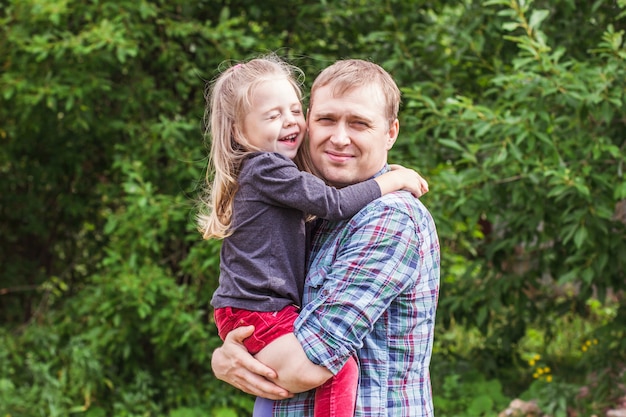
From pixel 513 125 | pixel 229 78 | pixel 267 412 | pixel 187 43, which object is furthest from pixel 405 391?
pixel 187 43

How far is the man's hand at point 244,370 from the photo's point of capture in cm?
212

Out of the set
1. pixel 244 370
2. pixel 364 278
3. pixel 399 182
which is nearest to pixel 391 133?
pixel 399 182

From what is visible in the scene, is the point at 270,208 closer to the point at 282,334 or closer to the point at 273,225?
the point at 273,225

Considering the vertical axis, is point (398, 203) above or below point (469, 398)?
above

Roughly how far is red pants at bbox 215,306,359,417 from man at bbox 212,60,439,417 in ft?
0.10

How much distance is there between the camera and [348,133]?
7.26ft

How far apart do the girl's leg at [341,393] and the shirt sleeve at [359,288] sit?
5cm

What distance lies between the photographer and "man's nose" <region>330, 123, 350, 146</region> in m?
2.20

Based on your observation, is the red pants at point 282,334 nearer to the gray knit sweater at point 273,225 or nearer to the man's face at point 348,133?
the gray knit sweater at point 273,225

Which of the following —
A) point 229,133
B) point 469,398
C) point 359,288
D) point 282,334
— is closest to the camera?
point 359,288

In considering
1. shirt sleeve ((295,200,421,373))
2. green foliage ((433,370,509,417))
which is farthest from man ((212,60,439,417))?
green foliage ((433,370,509,417))

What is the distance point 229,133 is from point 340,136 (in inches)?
13.3

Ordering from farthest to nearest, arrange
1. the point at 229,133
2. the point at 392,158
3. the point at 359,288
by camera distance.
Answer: the point at 392,158
the point at 229,133
the point at 359,288

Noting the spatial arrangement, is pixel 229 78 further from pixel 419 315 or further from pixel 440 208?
pixel 440 208
